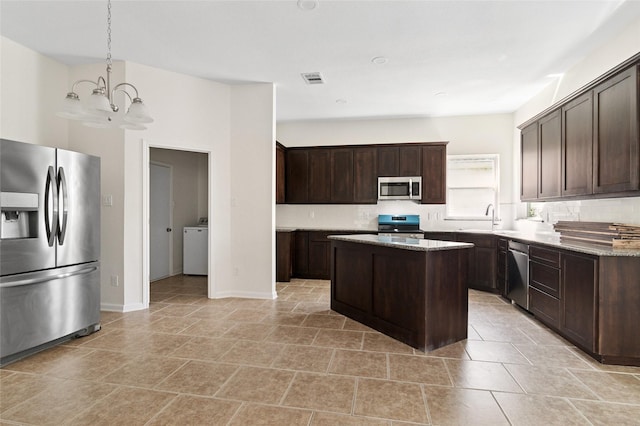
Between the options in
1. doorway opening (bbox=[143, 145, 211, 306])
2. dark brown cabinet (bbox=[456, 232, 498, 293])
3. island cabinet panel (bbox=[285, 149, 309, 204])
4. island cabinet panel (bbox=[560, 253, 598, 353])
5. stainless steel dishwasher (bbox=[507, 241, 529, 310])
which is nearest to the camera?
island cabinet panel (bbox=[560, 253, 598, 353])

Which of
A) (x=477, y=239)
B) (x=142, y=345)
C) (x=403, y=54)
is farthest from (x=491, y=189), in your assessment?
(x=142, y=345)

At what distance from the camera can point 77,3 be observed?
2.84 metres

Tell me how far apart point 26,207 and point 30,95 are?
5.89 feet

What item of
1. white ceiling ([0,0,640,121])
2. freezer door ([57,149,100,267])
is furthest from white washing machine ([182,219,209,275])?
white ceiling ([0,0,640,121])

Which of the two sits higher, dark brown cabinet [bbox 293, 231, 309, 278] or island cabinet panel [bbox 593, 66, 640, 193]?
island cabinet panel [bbox 593, 66, 640, 193]

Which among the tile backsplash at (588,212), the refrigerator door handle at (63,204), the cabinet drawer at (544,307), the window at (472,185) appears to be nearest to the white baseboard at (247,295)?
the refrigerator door handle at (63,204)

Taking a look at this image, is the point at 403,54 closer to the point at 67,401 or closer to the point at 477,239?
the point at 477,239

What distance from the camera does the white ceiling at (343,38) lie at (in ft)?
9.38

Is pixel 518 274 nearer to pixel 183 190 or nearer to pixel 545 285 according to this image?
pixel 545 285

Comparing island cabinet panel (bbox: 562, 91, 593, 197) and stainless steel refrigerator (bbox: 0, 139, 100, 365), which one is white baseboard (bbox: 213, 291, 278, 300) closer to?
stainless steel refrigerator (bbox: 0, 139, 100, 365)

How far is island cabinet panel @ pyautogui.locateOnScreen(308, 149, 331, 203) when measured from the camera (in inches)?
242

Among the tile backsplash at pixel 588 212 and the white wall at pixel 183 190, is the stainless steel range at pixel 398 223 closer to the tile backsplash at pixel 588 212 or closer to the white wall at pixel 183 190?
the tile backsplash at pixel 588 212

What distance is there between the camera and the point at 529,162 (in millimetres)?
4609

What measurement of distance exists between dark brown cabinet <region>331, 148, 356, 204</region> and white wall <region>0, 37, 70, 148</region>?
4035mm
